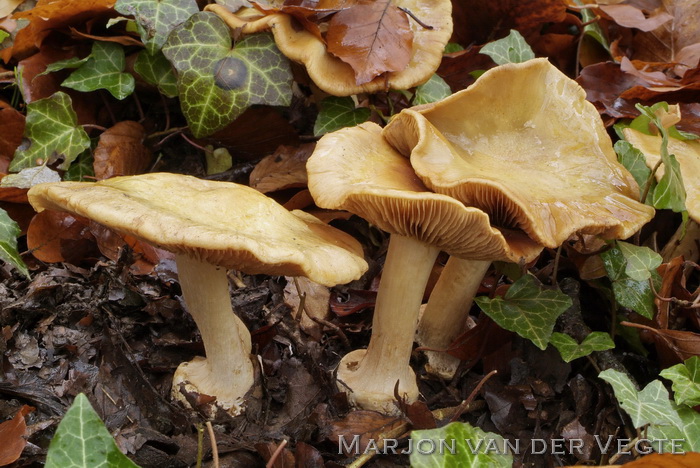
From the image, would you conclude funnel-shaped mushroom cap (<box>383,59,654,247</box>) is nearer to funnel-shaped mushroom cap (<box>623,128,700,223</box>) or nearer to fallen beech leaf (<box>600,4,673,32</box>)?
funnel-shaped mushroom cap (<box>623,128,700,223</box>)

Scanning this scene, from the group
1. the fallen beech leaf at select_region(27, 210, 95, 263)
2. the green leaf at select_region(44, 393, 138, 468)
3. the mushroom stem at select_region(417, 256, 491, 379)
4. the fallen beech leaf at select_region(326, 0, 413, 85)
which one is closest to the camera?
the green leaf at select_region(44, 393, 138, 468)

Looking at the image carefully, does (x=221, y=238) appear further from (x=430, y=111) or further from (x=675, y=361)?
(x=675, y=361)

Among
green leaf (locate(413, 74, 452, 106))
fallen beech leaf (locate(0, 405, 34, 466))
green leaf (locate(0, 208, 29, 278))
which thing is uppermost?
green leaf (locate(413, 74, 452, 106))

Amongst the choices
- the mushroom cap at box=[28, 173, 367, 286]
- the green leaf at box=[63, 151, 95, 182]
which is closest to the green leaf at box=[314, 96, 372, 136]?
the mushroom cap at box=[28, 173, 367, 286]

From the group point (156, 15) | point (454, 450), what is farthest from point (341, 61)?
point (454, 450)

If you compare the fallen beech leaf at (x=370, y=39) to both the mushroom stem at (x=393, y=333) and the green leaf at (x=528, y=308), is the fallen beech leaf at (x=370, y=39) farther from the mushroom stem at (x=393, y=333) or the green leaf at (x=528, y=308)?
the green leaf at (x=528, y=308)

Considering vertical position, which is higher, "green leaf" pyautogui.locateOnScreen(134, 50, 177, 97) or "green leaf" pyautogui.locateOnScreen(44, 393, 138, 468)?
"green leaf" pyautogui.locateOnScreen(134, 50, 177, 97)
